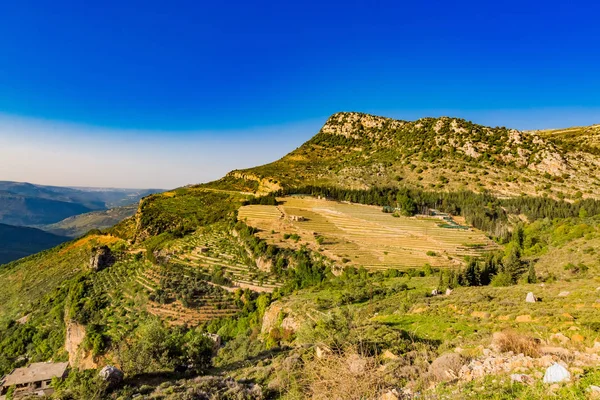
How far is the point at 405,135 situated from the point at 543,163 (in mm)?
45053

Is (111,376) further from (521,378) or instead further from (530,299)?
(530,299)

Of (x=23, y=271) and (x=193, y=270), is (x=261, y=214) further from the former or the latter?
(x=23, y=271)

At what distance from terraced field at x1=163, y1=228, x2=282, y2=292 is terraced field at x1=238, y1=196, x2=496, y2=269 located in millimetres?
5109

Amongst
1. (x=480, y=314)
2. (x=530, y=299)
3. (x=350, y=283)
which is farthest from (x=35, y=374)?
(x=530, y=299)

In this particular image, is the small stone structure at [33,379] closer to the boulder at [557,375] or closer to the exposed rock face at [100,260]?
the exposed rock face at [100,260]

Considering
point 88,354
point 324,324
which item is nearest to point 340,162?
point 88,354

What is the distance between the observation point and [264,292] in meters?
35.1

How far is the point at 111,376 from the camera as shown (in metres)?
11.3

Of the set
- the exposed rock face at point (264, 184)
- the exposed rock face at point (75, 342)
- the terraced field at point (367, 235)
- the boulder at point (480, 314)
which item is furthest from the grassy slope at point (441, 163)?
the boulder at point (480, 314)

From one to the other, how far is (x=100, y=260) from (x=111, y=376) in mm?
53984

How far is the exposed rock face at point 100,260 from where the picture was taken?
5366 cm

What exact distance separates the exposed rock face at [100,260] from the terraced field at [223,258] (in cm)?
1583

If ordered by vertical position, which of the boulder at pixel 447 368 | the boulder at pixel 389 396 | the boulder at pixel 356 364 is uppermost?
the boulder at pixel 356 364

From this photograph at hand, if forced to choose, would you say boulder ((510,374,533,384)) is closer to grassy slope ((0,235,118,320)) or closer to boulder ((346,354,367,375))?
boulder ((346,354,367,375))
